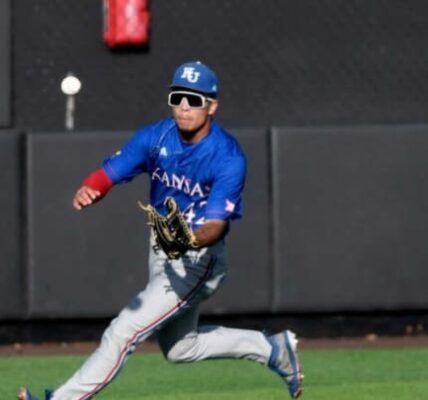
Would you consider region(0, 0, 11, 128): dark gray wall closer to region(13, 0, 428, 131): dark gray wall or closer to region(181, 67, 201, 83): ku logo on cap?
region(13, 0, 428, 131): dark gray wall

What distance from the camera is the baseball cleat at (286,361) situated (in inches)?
288

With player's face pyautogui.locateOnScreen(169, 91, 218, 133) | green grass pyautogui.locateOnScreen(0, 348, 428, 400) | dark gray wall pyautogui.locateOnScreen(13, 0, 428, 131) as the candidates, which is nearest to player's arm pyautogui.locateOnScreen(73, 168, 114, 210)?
player's face pyautogui.locateOnScreen(169, 91, 218, 133)

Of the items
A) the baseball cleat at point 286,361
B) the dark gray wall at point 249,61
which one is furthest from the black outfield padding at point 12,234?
the baseball cleat at point 286,361

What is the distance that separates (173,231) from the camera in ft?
21.4

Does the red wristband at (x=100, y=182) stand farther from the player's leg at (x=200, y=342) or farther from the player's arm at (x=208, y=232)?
the player's leg at (x=200, y=342)

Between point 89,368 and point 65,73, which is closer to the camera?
point 89,368

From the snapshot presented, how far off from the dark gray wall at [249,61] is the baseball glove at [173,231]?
3.81 meters

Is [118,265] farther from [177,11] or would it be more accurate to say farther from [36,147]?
[177,11]

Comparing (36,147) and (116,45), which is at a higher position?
(116,45)

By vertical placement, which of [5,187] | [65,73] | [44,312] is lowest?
[44,312]

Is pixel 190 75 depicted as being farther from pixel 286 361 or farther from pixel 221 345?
pixel 286 361

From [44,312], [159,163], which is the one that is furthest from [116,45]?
[159,163]

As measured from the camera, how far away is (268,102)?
34.2 ft

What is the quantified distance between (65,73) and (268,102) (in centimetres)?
141
